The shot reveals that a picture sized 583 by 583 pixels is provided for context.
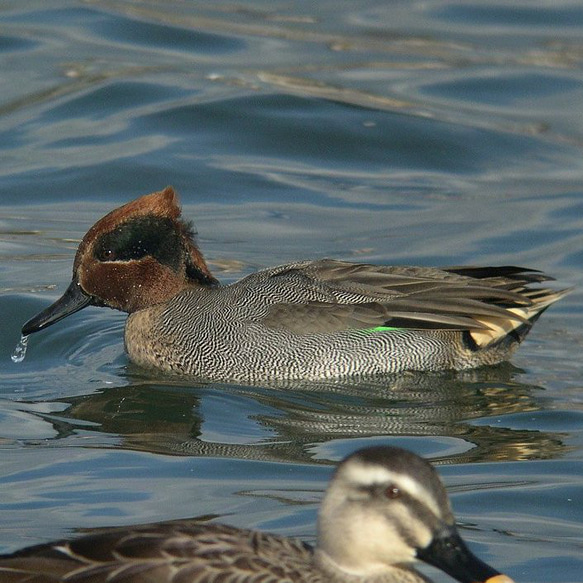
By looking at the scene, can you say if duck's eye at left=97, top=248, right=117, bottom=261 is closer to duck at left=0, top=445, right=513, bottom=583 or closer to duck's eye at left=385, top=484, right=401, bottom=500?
duck at left=0, top=445, right=513, bottom=583

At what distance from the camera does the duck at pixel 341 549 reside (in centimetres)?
476

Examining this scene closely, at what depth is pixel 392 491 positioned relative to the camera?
4.76 m

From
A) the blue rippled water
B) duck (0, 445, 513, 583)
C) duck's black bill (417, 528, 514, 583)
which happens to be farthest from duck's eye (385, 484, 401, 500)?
the blue rippled water

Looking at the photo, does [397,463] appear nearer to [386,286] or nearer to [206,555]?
[206,555]

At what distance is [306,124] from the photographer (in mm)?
15203

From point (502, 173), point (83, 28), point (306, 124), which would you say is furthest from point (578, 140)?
point (83, 28)

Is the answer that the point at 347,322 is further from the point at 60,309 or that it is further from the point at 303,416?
the point at 60,309

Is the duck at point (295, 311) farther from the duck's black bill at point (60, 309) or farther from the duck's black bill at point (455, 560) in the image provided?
the duck's black bill at point (455, 560)

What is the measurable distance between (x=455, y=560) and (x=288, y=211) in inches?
333

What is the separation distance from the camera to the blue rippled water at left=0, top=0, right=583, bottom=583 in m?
7.23

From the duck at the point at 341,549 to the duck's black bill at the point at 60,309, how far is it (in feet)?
14.5

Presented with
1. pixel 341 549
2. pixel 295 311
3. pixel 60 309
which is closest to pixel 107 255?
pixel 60 309

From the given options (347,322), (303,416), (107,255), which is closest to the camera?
(303,416)

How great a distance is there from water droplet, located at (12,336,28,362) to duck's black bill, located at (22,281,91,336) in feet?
0.62
